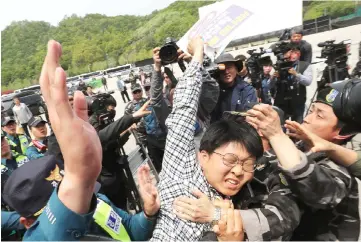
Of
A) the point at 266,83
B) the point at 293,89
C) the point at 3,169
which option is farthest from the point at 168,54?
the point at 266,83

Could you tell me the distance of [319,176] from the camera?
986mm

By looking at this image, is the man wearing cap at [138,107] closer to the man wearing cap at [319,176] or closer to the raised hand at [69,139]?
the man wearing cap at [319,176]

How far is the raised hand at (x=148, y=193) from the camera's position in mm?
1108

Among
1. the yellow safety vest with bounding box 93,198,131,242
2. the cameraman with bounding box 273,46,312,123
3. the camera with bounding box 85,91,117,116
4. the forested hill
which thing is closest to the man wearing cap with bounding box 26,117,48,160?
the camera with bounding box 85,91,117,116

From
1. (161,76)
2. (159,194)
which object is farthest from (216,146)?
(161,76)

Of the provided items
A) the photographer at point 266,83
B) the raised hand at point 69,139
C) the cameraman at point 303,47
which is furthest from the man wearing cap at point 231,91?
the cameraman at point 303,47

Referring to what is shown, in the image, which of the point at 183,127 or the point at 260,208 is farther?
the point at 183,127

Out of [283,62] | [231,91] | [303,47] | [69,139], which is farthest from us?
[303,47]

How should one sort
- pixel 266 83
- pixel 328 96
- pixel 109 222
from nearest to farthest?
pixel 109 222
pixel 328 96
pixel 266 83

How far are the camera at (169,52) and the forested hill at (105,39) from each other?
106 feet

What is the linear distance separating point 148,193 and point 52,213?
0.47 m

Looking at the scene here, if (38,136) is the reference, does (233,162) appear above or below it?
above

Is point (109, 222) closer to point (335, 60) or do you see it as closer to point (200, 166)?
point (200, 166)

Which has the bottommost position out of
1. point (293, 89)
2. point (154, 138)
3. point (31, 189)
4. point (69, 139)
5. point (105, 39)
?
point (154, 138)
